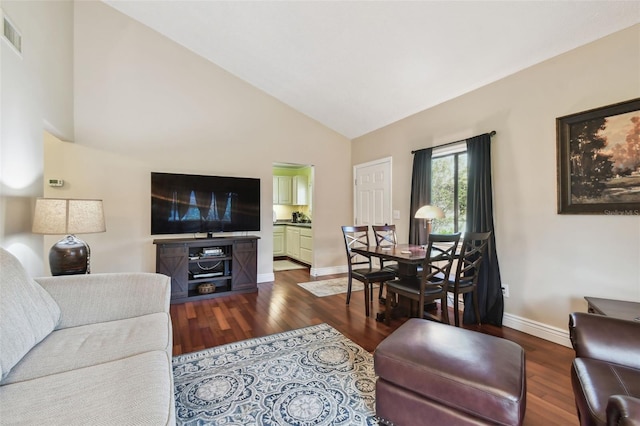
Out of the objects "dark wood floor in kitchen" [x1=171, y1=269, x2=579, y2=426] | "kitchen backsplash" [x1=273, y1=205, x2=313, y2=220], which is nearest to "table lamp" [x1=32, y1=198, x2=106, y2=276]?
"dark wood floor in kitchen" [x1=171, y1=269, x2=579, y2=426]

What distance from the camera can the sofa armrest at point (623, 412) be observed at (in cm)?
77

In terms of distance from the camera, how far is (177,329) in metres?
2.72

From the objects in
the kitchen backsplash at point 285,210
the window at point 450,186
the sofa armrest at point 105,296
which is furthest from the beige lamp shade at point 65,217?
the kitchen backsplash at point 285,210

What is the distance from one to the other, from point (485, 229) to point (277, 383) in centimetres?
248

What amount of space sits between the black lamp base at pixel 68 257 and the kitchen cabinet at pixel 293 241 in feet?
12.8

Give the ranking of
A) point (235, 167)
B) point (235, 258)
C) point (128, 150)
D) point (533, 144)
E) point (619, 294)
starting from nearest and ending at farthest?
point (619, 294) → point (533, 144) → point (128, 150) → point (235, 258) → point (235, 167)

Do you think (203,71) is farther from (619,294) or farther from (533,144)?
(619,294)

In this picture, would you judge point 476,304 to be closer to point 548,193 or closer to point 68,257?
point 548,193

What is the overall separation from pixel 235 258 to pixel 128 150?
1982mm

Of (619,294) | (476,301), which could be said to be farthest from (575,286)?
(476,301)

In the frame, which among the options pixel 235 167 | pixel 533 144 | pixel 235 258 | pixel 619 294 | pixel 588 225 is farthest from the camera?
pixel 235 167

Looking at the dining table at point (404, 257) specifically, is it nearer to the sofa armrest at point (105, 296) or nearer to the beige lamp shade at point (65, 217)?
the sofa armrest at point (105, 296)

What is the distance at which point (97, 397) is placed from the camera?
99 centimetres

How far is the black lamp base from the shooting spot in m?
2.29
